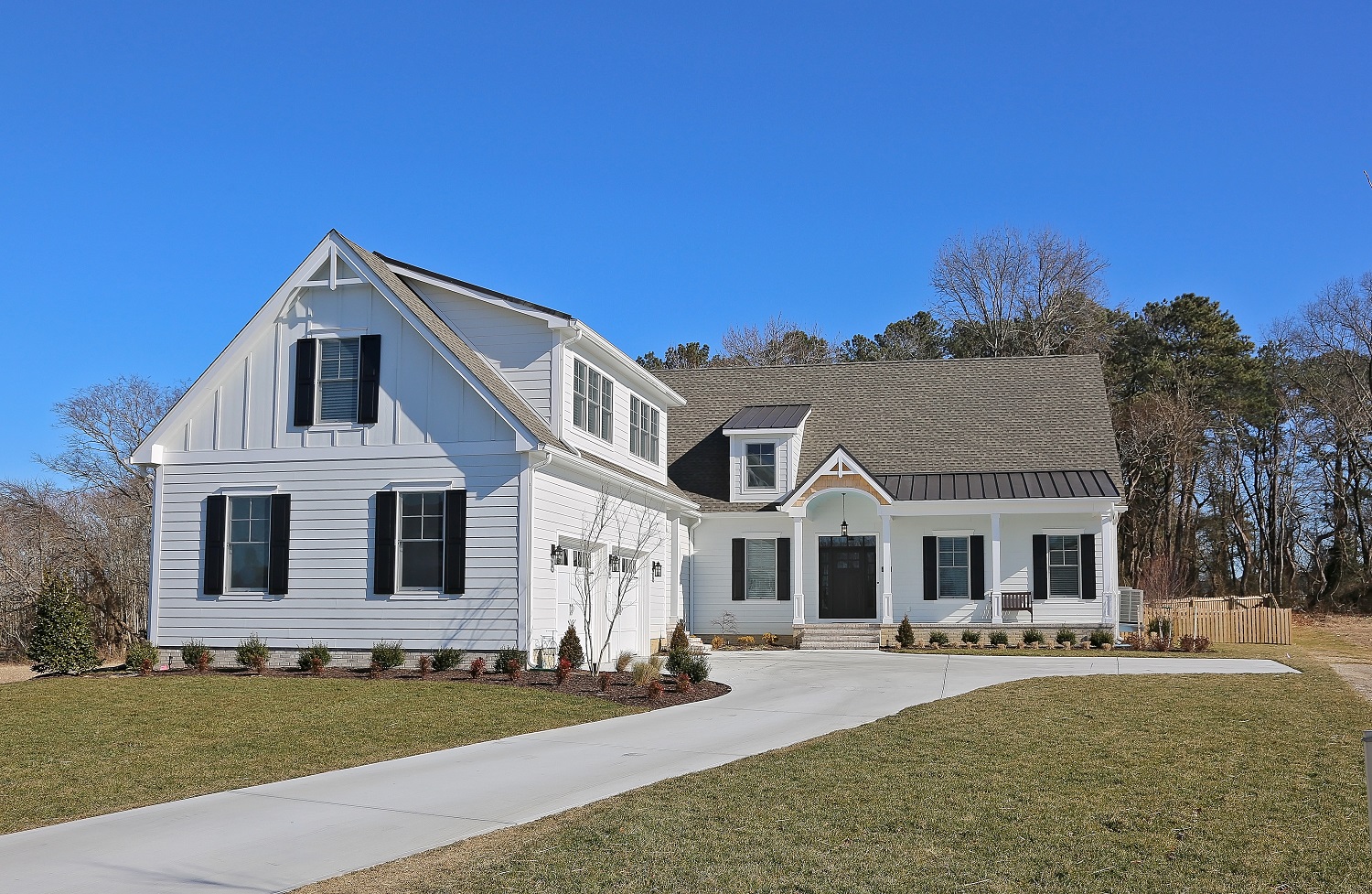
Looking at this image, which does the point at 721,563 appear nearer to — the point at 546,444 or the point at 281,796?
the point at 546,444

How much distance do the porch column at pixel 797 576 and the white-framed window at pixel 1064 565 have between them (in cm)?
568

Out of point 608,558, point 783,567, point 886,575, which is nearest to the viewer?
point 608,558

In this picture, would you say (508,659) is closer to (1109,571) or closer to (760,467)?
(760,467)

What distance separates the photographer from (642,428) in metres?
26.0

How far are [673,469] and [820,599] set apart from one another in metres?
5.17

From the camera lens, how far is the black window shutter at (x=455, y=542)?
61.1 ft

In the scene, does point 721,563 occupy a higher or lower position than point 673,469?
lower

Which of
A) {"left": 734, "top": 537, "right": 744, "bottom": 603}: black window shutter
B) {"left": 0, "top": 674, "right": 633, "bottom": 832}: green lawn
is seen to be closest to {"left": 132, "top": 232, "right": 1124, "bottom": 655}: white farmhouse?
{"left": 734, "top": 537, "right": 744, "bottom": 603}: black window shutter

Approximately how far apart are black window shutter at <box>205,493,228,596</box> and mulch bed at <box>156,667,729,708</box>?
1418 mm

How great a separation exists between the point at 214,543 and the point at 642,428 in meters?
9.60

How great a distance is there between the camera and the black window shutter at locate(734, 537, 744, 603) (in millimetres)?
28344

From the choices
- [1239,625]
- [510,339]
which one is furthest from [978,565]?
[510,339]

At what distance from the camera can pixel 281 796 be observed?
9172mm

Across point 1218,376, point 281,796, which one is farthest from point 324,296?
point 1218,376
